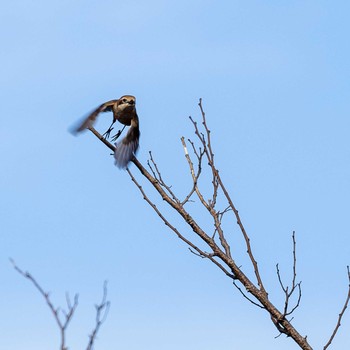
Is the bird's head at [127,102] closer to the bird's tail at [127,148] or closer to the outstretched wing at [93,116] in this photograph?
the outstretched wing at [93,116]

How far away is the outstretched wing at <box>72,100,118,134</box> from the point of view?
8873 mm

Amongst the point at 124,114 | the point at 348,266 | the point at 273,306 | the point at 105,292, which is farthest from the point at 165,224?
the point at 124,114

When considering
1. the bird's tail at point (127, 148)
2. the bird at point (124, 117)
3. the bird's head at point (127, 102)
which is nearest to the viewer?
the bird's tail at point (127, 148)

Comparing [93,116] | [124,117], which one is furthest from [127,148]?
[124,117]

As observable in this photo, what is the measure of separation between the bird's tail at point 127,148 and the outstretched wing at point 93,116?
0.44 m

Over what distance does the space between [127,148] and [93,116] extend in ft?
6.19

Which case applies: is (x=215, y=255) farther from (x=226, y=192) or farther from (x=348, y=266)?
(x=348, y=266)

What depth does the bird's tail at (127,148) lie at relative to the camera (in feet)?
23.9

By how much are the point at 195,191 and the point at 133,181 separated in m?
0.50

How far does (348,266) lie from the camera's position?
619 centimetres

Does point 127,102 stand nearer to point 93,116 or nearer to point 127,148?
point 93,116

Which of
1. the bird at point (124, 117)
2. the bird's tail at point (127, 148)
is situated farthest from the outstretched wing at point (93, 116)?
the bird's tail at point (127, 148)

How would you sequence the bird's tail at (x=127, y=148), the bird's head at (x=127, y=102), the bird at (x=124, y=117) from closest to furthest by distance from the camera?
the bird's tail at (x=127, y=148)
the bird at (x=124, y=117)
the bird's head at (x=127, y=102)

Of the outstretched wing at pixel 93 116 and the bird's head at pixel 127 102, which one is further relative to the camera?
the bird's head at pixel 127 102
